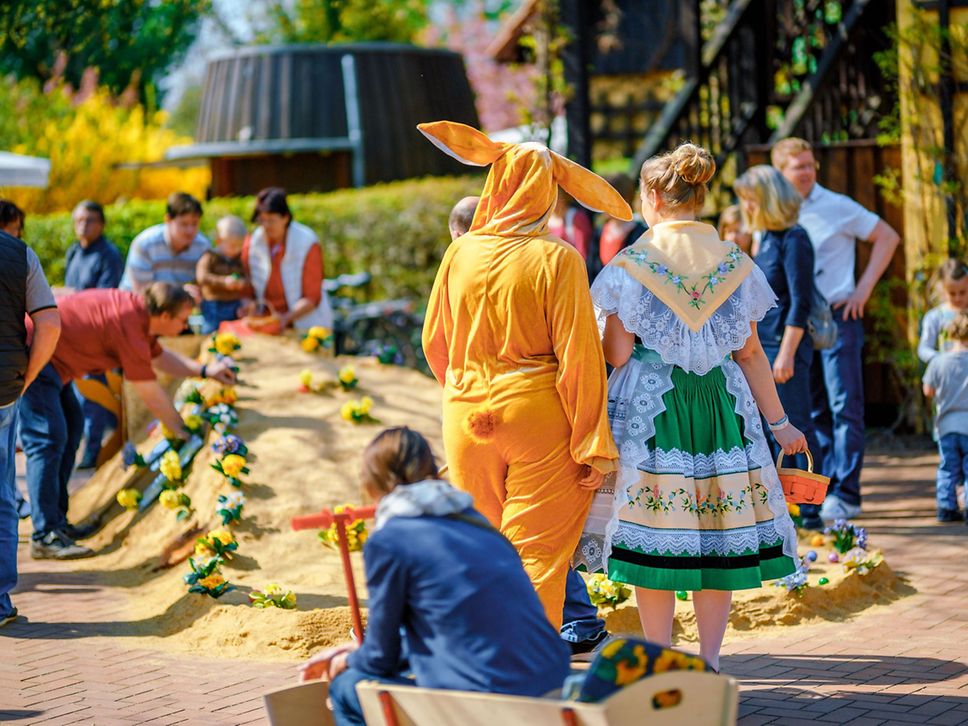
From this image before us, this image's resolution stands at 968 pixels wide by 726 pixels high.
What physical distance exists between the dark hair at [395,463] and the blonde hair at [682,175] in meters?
1.57

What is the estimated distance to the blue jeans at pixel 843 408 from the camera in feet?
24.8

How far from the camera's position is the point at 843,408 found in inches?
297

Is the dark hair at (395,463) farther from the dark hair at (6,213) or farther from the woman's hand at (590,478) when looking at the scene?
the dark hair at (6,213)

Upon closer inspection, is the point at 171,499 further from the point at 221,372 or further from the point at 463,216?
the point at 463,216

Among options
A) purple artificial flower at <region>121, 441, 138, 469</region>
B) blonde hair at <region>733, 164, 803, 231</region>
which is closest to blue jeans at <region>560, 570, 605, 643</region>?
blonde hair at <region>733, 164, 803, 231</region>

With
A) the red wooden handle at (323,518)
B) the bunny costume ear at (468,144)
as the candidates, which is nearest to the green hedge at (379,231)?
the bunny costume ear at (468,144)

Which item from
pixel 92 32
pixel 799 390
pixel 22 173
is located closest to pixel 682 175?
pixel 799 390

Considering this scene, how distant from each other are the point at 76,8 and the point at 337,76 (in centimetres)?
887

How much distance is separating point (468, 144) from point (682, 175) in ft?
2.42

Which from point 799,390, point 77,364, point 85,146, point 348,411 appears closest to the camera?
point 799,390

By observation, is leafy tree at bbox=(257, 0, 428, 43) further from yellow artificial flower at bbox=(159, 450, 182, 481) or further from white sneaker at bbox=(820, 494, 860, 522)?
white sneaker at bbox=(820, 494, 860, 522)

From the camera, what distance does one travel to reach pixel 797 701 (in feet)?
15.5

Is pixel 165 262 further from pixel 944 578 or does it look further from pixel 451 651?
pixel 451 651

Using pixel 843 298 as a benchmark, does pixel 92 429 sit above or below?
below
